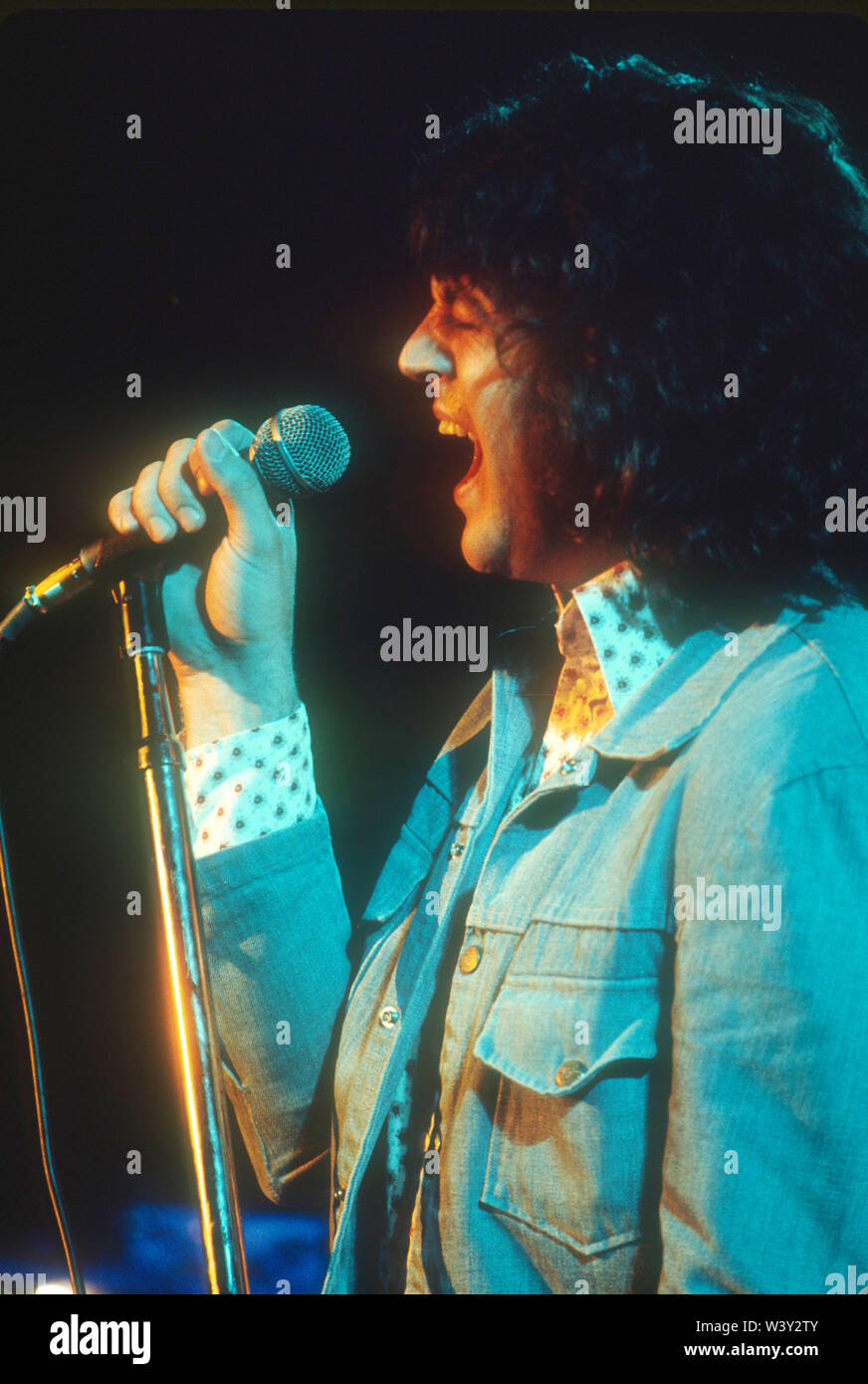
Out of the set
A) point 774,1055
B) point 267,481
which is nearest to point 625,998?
point 774,1055

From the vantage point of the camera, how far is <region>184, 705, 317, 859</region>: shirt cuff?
4.78 feet

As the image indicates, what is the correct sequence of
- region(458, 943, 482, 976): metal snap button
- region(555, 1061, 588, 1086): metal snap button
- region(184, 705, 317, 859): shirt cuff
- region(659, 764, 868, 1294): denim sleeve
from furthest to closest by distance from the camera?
1. region(184, 705, 317, 859): shirt cuff
2. region(458, 943, 482, 976): metal snap button
3. region(555, 1061, 588, 1086): metal snap button
4. region(659, 764, 868, 1294): denim sleeve

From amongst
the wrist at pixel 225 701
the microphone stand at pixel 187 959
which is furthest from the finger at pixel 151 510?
the wrist at pixel 225 701

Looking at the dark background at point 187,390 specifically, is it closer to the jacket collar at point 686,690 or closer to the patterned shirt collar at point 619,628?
the patterned shirt collar at point 619,628

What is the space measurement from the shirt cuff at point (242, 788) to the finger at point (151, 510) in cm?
38

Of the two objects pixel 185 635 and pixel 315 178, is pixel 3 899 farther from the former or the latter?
pixel 315 178

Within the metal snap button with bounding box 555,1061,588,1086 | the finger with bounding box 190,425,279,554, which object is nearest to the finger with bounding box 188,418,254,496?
the finger with bounding box 190,425,279,554

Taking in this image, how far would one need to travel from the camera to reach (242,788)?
1.46 metres

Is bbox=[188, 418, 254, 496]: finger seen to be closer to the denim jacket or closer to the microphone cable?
the denim jacket

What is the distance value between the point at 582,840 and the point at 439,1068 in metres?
0.38

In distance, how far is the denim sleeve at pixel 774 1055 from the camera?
1.11 m

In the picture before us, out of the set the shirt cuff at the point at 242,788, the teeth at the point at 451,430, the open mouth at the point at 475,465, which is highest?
the teeth at the point at 451,430

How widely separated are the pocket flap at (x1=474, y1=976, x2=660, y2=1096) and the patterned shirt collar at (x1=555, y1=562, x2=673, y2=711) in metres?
0.40
